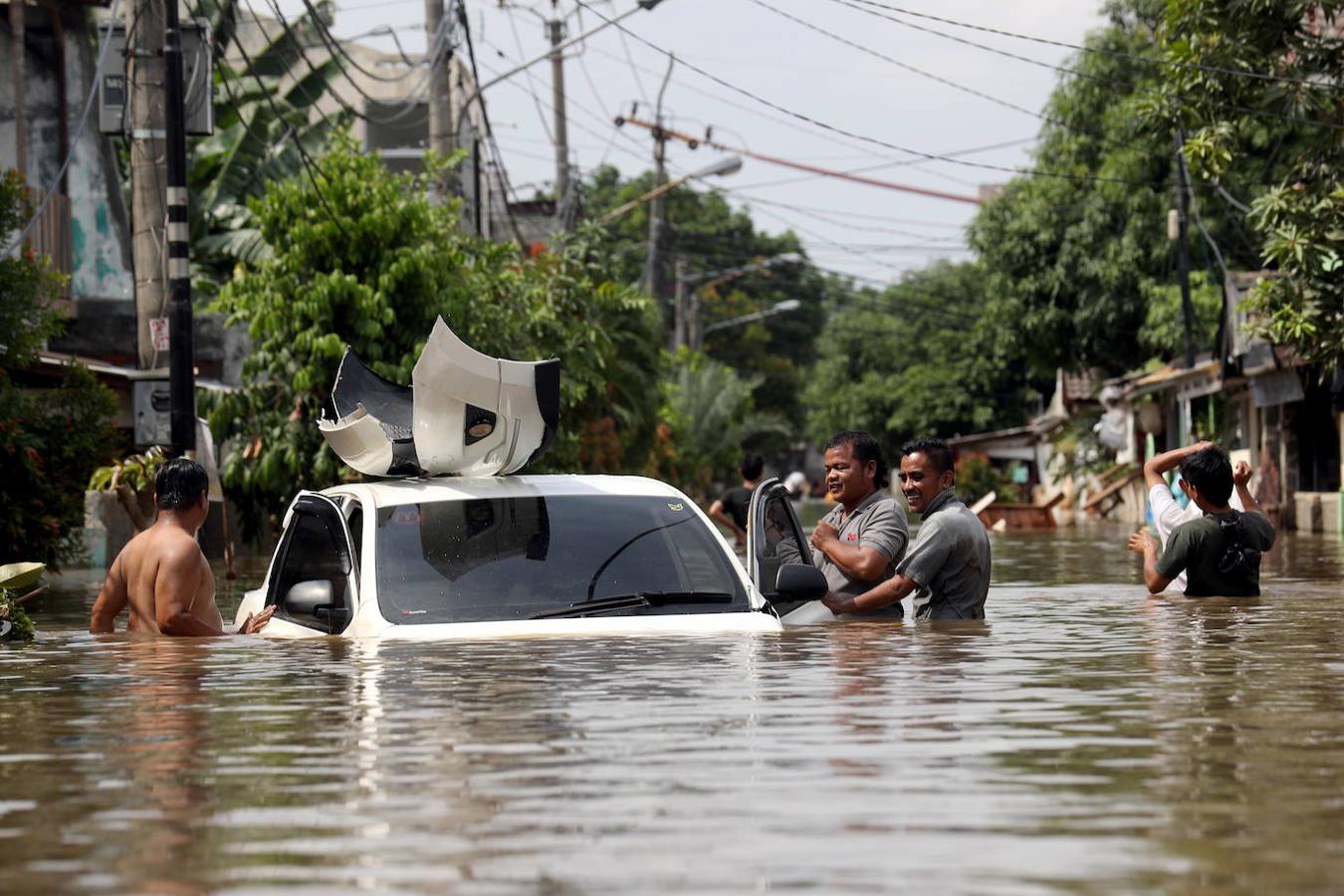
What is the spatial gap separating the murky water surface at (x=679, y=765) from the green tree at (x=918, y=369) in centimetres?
7010

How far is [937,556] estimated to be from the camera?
32.7 ft

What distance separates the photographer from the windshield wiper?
892 cm

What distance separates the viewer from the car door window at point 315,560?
9.45 m

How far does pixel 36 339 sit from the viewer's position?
18.6 m

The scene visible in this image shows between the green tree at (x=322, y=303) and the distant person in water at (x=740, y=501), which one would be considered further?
the green tree at (x=322, y=303)

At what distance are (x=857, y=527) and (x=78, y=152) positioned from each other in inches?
848

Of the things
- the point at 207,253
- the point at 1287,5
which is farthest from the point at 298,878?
the point at 207,253

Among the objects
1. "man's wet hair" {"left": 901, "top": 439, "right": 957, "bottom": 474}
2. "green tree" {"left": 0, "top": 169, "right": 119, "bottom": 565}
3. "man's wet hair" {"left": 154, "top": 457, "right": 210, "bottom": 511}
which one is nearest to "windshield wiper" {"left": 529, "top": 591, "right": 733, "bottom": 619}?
"man's wet hair" {"left": 901, "top": 439, "right": 957, "bottom": 474}

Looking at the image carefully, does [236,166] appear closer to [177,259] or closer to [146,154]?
[146,154]

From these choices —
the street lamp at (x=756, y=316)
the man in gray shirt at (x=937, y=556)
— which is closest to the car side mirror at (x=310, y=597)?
the man in gray shirt at (x=937, y=556)

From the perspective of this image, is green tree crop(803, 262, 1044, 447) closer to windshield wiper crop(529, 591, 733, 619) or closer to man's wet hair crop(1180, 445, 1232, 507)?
man's wet hair crop(1180, 445, 1232, 507)

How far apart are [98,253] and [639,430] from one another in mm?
13904

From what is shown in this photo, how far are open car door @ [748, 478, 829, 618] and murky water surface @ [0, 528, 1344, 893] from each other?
0.77 ft

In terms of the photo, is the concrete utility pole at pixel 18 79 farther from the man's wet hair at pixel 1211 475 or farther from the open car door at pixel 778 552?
the man's wet hair at pixel 1211 475
